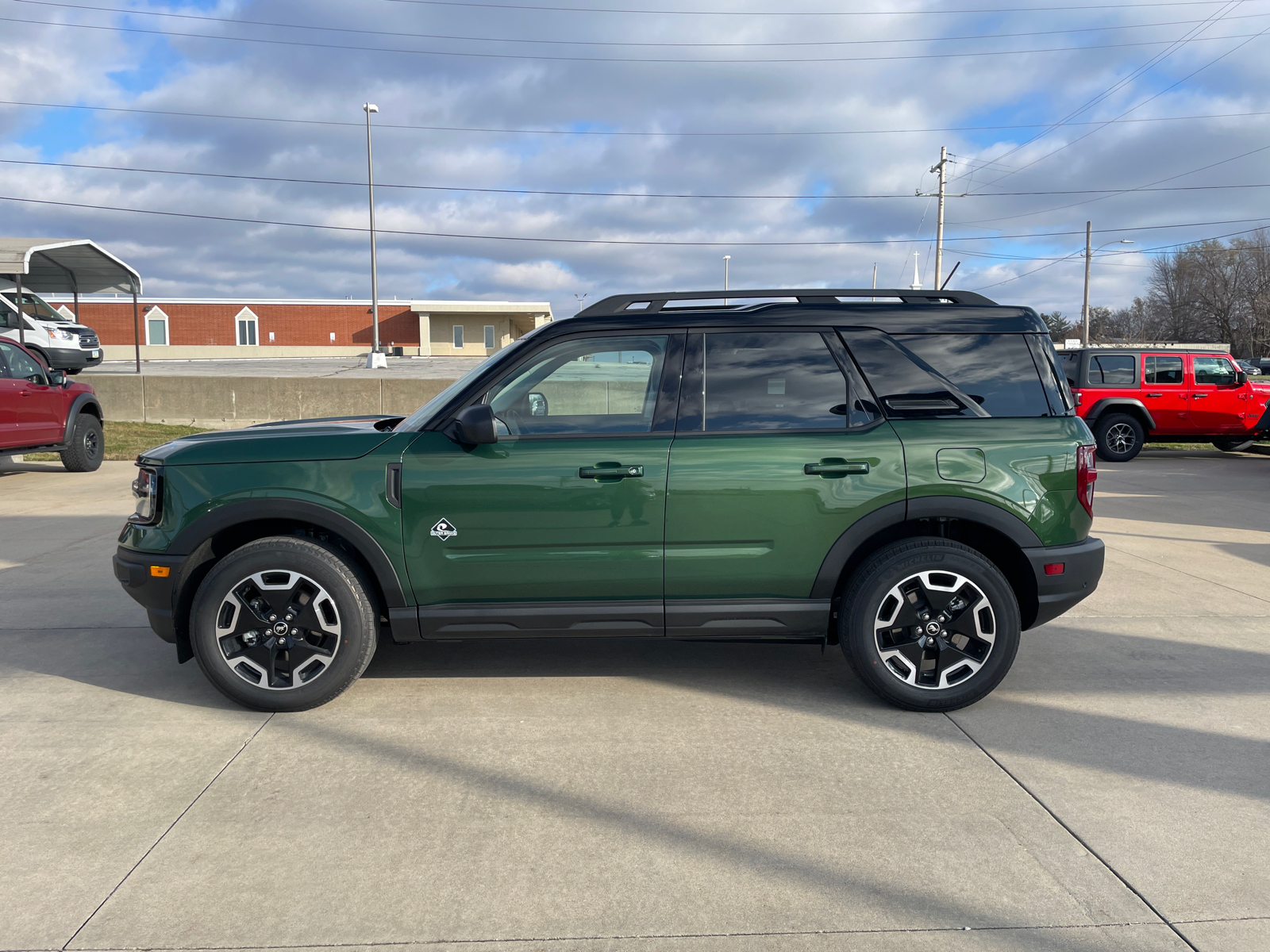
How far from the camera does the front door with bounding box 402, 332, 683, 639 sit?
4043 millimetres

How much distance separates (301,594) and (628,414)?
1.71 metres

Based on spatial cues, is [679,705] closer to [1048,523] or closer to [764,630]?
[764,630]

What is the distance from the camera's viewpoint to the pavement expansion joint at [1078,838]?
8.49 ft

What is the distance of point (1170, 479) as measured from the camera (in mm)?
12992

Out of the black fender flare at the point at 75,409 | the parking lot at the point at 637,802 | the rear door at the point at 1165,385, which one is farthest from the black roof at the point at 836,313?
the rear door at the point at 1165,385

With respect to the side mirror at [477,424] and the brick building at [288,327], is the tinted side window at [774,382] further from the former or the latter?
the brick building at [288,327]

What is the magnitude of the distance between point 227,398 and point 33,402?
8331 millimetres

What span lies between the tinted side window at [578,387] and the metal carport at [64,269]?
19932mm

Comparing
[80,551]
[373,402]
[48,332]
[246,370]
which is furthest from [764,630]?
[246,370]

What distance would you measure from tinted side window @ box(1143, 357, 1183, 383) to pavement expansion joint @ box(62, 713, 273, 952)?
1591 centimetres

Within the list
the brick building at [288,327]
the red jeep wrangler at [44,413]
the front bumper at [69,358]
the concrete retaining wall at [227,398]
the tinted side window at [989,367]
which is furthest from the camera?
the brick building at [288,327]

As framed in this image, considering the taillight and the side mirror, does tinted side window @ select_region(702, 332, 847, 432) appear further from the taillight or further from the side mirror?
the taillight

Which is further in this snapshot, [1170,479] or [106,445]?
[106,445]

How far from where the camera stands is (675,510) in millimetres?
4062
